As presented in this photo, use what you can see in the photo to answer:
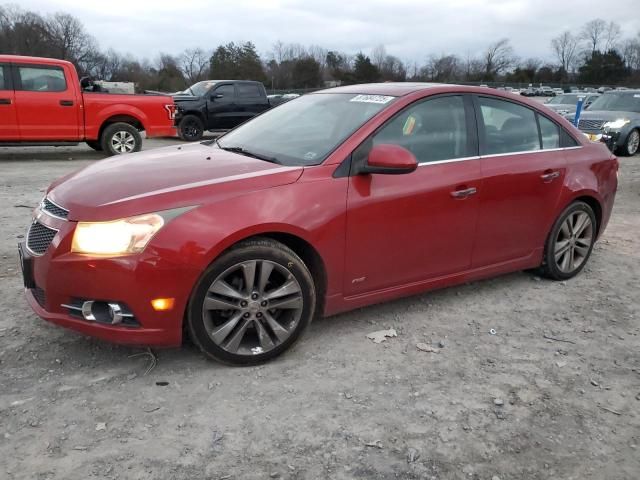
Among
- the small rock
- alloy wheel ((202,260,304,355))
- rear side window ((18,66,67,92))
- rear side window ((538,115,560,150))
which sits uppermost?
rear side window ((18,66,67,92))

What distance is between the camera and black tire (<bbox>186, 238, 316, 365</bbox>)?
295 cm

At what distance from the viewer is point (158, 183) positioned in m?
3.02

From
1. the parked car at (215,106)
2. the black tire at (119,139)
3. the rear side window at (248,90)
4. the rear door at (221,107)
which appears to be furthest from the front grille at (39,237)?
the rear side window at (248,90)

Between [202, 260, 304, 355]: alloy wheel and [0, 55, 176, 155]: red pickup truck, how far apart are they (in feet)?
29.9

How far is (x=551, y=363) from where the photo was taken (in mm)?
3348

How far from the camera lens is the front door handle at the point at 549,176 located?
169 inches

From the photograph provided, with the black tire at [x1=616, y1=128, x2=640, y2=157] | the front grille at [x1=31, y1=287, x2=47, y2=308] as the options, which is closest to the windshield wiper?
the front grille at [x1=31, y1=287, x2=47, y2=308]

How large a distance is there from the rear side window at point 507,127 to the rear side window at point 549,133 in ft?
0.22

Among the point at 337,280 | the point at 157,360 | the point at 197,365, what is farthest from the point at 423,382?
the point at 157,360

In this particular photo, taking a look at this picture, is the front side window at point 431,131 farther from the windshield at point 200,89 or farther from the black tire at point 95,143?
the windshield at point 200,89

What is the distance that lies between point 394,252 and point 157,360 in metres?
1.57

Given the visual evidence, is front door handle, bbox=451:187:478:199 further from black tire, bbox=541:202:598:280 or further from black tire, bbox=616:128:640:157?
black tire, bbox=616:128:640:157

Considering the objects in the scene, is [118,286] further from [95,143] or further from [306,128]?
[95,143]

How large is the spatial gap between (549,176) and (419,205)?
1386 millimetres
